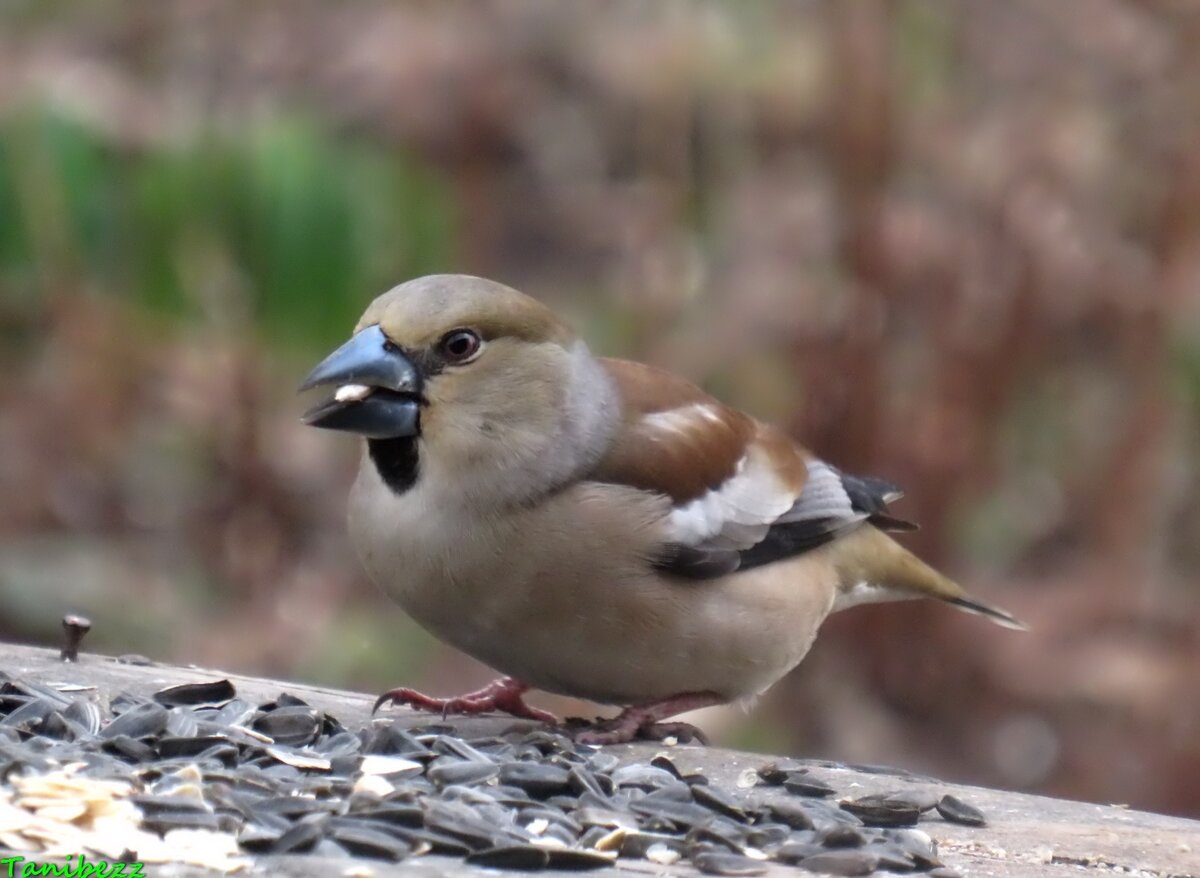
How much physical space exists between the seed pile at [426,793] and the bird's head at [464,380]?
59 cm

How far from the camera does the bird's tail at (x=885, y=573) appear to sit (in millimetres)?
4957

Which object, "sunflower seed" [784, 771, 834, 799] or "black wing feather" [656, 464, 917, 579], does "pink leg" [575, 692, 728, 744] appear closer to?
"black wing feather" [656, 464, 917, 579]

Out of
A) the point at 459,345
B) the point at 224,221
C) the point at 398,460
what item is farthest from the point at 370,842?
the point at 224,221

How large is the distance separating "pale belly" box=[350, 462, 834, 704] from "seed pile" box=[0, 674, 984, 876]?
0.39 meters

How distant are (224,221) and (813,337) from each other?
2.05 meters

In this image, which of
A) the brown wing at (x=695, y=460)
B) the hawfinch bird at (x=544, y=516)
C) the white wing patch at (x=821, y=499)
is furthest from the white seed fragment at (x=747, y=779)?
the white wing patch at (x=821, y=499)

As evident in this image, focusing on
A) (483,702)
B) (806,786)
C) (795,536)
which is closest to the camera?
(806,786)

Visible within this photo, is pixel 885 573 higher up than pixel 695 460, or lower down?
higher up

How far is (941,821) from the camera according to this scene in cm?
315

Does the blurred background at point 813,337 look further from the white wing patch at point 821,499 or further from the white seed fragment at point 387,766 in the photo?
the white seed fragment at point 387,766

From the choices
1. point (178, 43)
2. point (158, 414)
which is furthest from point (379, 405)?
point (178, 43)

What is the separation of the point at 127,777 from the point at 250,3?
5976 millimetres

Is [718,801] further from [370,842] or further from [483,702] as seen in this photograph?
[483,702]

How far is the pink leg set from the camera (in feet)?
12.5
